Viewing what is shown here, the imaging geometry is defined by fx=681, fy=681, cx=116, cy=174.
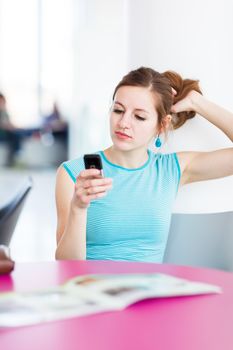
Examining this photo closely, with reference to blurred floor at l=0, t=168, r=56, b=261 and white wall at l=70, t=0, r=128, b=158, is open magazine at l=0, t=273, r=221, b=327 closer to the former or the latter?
blurred floor at l=0, t=168, r=56, b=261

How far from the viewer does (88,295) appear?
121 centimetres

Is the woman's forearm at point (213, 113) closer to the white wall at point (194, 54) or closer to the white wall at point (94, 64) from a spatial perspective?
the white wall at point (194, 54)

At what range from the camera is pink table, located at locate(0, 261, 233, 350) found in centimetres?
103

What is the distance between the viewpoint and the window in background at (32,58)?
11.1m

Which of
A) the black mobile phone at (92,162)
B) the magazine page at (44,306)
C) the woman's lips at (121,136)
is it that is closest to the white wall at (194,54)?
the woman's lips at (121,136)

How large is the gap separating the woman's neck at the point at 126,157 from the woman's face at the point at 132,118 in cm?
4

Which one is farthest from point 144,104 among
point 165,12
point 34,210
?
point 34,210

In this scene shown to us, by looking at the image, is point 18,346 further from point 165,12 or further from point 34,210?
point 34,210

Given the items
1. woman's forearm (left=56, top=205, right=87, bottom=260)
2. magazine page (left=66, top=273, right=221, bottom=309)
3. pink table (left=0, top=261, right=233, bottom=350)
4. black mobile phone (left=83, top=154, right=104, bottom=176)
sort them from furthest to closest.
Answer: woman's forearm (left=56, top=205, right=87, bottom=260) → black mobile phone (left=83, top=154, right=104, bottom=176) → magazine page (left=66, top=273, right=221, bottom=309) → pink table (left=0, top=261, right=233, bottom=350)

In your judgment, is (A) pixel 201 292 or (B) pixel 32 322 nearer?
(B) pixel 32 322

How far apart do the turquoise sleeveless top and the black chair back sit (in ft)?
1.99

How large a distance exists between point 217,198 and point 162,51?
0.56 meters

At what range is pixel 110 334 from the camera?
42.2 inches

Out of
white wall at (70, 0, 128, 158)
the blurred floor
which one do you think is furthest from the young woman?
white wall at (70, 0, 128, 158)
